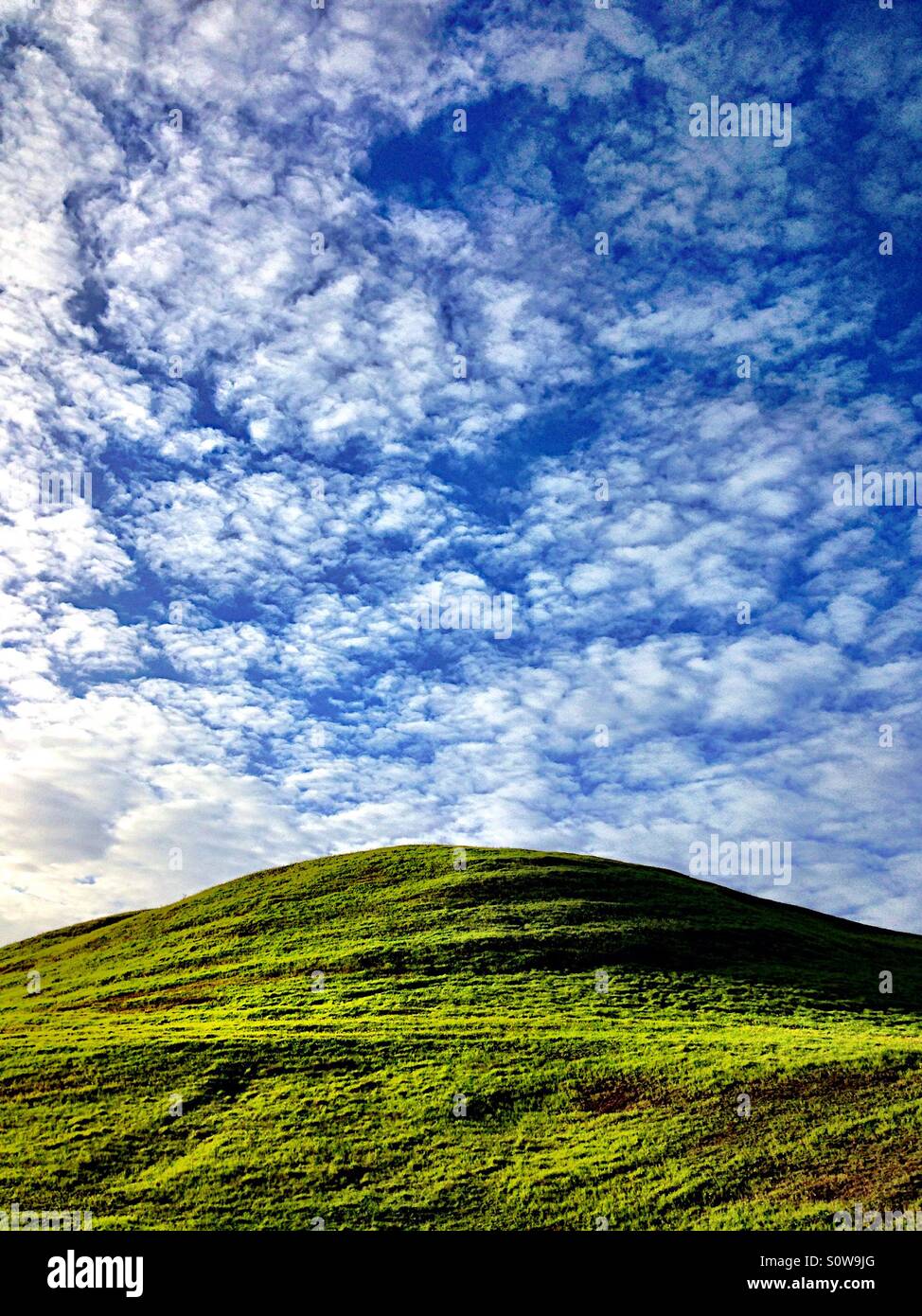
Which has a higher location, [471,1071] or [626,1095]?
[471,1071]

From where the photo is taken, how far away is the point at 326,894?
67562 mm

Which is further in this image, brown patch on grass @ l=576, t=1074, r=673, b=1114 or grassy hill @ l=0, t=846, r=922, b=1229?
brown patch on grass @ l=576, t=1074, r=673, b=1114

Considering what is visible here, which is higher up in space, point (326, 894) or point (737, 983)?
point (326, 894)

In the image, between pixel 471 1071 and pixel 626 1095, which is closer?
pixel 626 1095

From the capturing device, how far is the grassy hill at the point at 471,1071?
2586 cm

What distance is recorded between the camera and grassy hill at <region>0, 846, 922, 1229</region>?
84.8 ft

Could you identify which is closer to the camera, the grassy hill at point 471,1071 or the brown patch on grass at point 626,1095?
the grassy hill at point 471,1071

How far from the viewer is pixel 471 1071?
1371 inches

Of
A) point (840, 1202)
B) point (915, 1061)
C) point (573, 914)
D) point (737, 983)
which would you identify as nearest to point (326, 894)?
point (573, 914)
